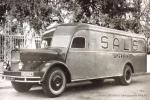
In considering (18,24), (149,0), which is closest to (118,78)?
(18,24)

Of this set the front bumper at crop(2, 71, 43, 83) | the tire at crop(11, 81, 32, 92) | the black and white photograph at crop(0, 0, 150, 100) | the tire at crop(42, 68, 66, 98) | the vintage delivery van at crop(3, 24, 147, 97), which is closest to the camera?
the front bumper at crop(2, 71, 43, 83)

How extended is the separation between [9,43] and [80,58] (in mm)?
6591

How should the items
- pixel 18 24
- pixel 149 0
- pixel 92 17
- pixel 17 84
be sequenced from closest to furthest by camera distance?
pixel 17 84
pixel 18 24
pixel 92 17
pixel 149 0

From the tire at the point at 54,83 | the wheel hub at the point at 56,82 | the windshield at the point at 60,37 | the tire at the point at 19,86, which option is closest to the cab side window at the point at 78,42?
the windshield at the point at 60,37

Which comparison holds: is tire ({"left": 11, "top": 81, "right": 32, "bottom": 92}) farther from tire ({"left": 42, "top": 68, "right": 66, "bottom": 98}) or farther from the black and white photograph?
tire ({"left": 42, "top": 68, "right": 66, "bottom": 98})

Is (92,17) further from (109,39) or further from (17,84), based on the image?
(17,84)

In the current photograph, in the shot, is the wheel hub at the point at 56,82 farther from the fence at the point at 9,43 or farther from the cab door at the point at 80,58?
the fence at the point at 9,43

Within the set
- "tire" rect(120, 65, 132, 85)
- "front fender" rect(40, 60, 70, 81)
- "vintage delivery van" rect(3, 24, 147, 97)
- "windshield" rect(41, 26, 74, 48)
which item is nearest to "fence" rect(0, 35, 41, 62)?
"vintage delivery van" rect(3, 24, 147, 97)

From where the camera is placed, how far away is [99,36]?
1158cm

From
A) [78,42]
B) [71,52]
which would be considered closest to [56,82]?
[71,52]

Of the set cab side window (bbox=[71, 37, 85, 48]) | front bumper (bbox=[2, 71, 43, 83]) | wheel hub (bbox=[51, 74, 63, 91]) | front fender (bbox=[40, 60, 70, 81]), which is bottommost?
wheel hub (bbox=[51, 74, 63, 91])

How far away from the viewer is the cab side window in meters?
10.6

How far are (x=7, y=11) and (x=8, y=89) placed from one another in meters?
7.11

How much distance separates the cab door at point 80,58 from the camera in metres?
10.3
